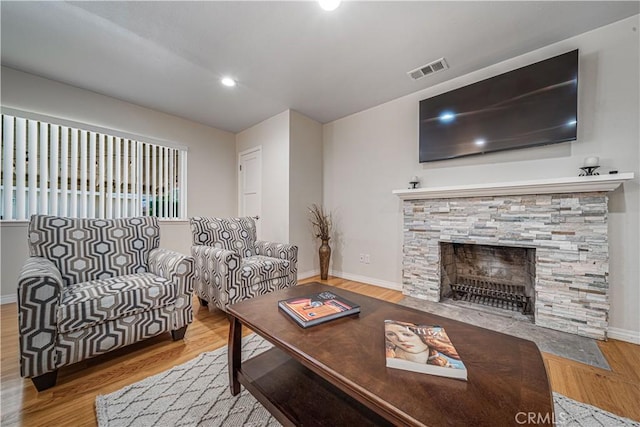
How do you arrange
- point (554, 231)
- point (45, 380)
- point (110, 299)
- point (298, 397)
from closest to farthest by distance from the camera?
point (298, 397) < point (45, 380) < point (110, 299) < point (554, 231)

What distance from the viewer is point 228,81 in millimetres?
2580

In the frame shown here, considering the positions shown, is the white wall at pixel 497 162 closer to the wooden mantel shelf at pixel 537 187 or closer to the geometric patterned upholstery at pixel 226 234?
the wooden mantel shelf at pixel 537 187

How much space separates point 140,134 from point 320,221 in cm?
267

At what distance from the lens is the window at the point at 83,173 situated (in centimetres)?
242

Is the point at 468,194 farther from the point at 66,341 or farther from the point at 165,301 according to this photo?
the point at 66,341

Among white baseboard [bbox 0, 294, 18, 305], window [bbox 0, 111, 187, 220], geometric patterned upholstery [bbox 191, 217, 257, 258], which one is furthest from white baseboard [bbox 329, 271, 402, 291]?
white baseboard [bbox 0, 294, 18, 305]

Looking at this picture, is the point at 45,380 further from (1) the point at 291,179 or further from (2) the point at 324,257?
(1) the point at 291,179

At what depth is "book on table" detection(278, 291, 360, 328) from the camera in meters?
0.99

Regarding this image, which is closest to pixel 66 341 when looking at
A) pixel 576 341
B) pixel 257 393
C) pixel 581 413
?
pixel 257 393

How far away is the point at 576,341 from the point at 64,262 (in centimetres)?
364

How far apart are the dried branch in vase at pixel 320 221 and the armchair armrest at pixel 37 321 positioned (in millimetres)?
2539

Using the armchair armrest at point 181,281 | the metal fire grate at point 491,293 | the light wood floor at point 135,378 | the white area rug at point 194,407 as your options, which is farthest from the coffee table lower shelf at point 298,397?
the metal fire grate at point 491,293

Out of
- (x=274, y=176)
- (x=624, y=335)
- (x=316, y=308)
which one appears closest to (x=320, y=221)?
(x=274, y=176)

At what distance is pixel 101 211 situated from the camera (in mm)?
2904
